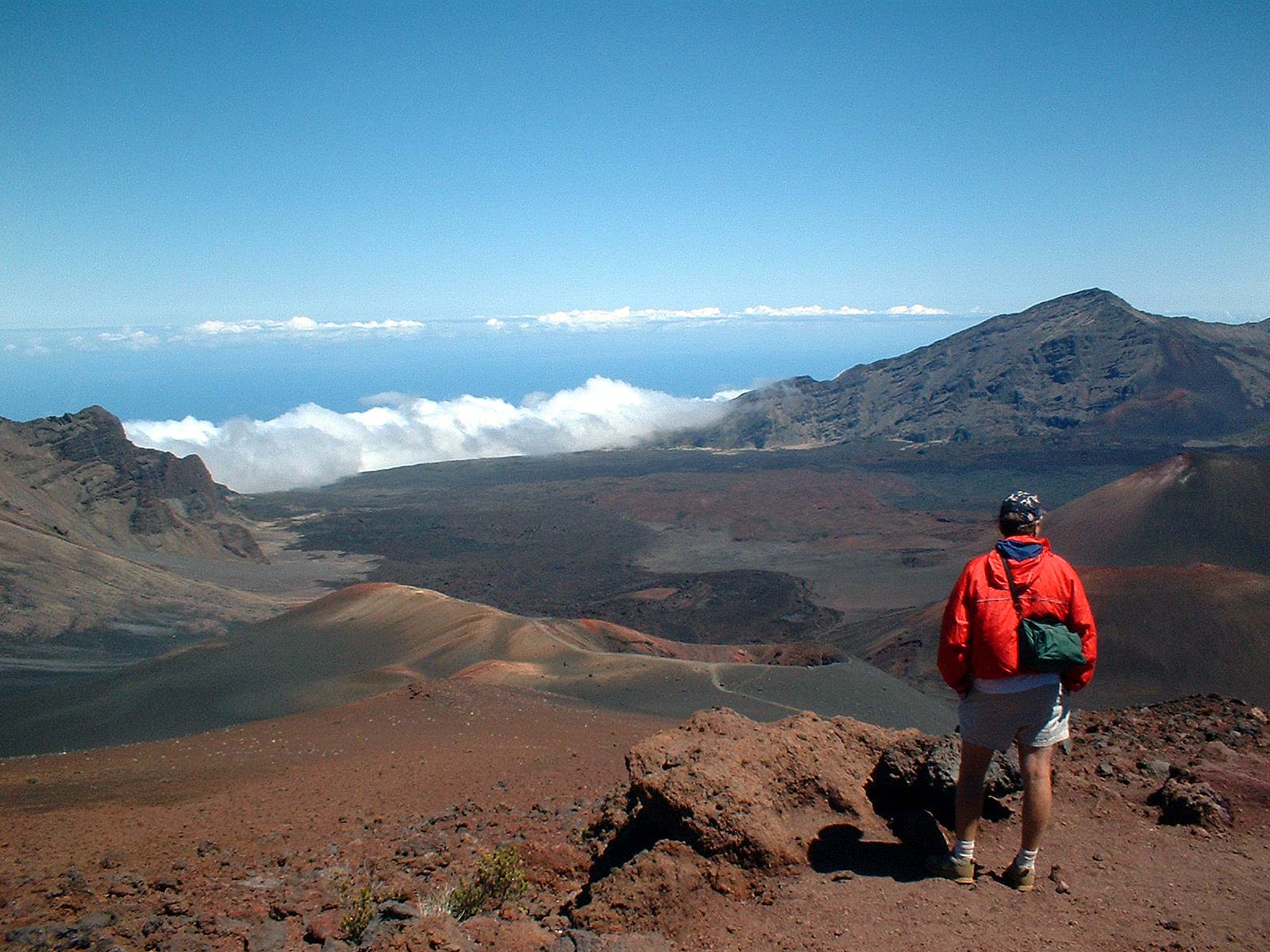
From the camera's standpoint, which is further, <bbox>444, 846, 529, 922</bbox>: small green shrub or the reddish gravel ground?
<bbox>444, 846, 529, 922</bbox>: small green shrub

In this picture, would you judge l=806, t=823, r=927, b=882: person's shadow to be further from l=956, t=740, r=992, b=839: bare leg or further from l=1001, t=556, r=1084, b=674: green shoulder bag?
l=1001, t=556, r=1084, b=674: green shoulder bag

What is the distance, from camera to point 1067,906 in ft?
10.9

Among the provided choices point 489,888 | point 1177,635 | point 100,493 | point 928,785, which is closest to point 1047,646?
point 928,785

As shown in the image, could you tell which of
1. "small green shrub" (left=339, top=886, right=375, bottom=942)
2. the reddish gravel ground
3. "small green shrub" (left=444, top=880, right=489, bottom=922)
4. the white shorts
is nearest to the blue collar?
the white shorts

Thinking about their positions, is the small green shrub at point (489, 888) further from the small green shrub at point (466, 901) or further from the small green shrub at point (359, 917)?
the small green shrub at point (359, 917)

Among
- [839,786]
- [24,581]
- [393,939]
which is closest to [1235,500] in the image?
[839,786]

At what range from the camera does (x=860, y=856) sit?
3877 millimetres

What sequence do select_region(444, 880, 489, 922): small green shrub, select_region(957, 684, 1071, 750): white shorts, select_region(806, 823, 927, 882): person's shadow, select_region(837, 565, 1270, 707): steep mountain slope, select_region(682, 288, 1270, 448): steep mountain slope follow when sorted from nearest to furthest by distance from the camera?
1. select_region(957, 684, 1071, 750): white shorts
2. select_region(806, 823, 927, 882): person's shadow
3. select_region(444, 880, 489, 922): small green shrub
4. select_region(837, 565, 1270, 707): steep mountain slope
5. select_region(682, 288, 1270, 448): steep mountain slope

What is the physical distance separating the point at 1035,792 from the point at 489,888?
96.7 inches

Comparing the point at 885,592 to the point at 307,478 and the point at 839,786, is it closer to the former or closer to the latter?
the point at 839,786

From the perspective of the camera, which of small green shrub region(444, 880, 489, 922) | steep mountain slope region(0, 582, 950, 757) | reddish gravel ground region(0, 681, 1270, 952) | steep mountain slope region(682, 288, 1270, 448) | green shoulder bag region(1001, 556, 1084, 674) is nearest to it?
reddish gravel ground region(0, 681, 1270, 952)

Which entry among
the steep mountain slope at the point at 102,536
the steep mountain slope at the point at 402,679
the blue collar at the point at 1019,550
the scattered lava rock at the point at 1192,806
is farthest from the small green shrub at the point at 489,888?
the steep mountain slope at the point at 102,536

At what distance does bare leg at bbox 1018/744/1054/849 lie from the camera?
350 centimetres

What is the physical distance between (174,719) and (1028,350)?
87372mm
